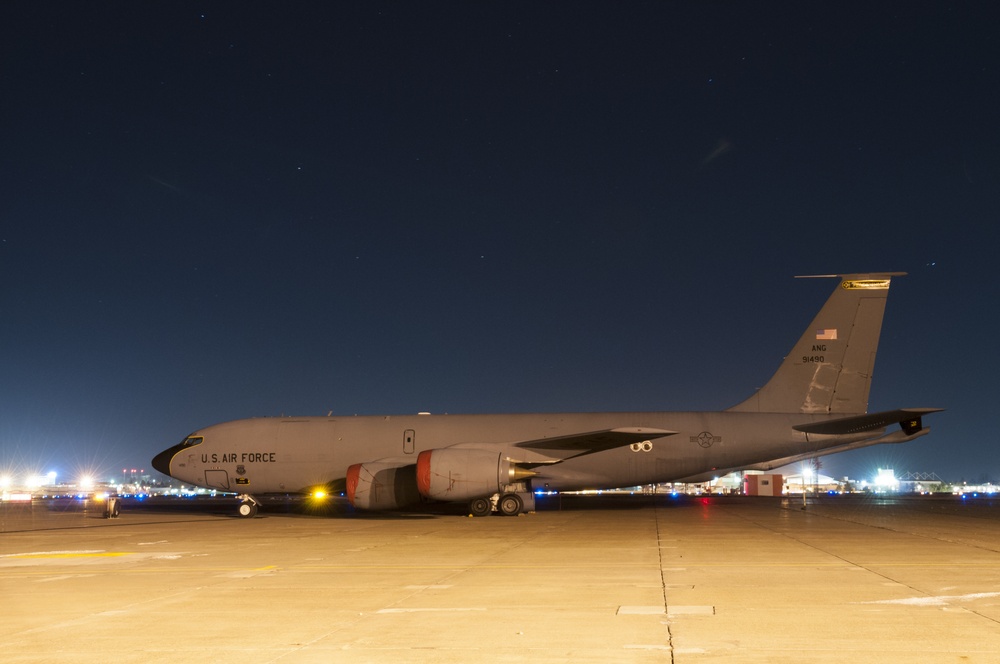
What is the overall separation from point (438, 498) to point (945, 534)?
48.8 ft

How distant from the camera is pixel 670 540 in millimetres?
19547

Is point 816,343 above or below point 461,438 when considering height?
above

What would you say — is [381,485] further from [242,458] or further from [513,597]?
[513,597]

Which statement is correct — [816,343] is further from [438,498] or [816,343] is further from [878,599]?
[878,599]

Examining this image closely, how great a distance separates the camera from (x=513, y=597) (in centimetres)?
Result: 1102

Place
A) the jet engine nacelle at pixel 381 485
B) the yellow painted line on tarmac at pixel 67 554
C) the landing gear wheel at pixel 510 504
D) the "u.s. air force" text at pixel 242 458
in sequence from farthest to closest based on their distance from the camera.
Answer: the "u.s. air force" text at pixel 242 458 → the landing gear wheel at pixel 510 504 → the jet engine nacelle at pixel 381 485 → the yellow painted line on tarmac at pixel 67 554

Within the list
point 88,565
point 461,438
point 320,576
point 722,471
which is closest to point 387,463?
point 461,438

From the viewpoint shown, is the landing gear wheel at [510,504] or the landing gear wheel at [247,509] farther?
the landing gear wheel at [247,509]

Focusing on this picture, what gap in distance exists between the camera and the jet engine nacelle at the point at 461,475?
94.4 ft

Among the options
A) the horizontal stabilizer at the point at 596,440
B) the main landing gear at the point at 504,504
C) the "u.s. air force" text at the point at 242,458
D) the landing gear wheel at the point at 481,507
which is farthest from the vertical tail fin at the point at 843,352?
the "u.s. air force" text at the point at 242,458

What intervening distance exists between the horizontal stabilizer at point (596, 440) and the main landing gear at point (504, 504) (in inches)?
70.5

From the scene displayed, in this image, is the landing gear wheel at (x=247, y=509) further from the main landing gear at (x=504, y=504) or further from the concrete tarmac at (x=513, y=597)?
the concrete tarmac at (x=513, y=597)

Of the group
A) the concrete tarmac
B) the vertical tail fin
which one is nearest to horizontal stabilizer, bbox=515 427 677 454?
the vertical tail fin

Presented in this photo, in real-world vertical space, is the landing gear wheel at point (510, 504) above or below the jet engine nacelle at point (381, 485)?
below
